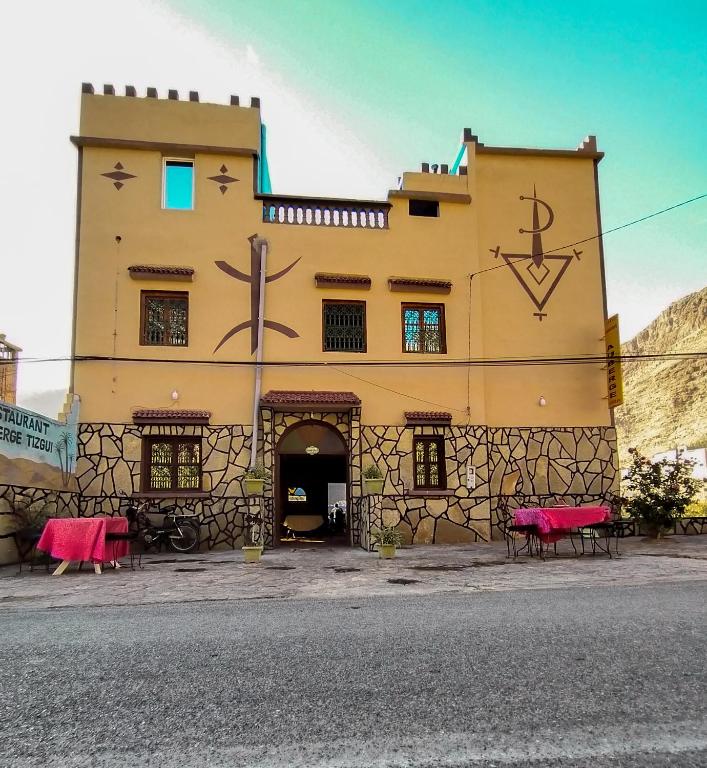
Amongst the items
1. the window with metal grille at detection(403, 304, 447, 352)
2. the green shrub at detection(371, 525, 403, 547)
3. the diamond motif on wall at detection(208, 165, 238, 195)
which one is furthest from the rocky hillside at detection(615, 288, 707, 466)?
the diamond motif on wall at detection(208, 165, 238, 195)

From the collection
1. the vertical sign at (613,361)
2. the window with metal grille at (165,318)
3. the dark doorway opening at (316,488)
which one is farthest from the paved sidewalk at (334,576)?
the dark doorway opening at (316,488)

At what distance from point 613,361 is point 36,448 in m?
13.3

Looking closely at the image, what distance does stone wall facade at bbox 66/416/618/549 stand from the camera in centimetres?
1477

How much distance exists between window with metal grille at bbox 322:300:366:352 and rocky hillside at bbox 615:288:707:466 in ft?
119

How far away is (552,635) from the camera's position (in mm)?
4828

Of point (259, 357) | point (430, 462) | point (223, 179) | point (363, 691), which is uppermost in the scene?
point (223, 179)

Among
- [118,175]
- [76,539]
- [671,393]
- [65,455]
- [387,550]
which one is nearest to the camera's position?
[76,539]

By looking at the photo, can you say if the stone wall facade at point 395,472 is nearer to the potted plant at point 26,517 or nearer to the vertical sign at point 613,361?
the vertical sign at point 613,361

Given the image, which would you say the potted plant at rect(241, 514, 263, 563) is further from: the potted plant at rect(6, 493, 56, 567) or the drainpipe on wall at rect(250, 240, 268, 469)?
the potted plant at rect(6, 493, 56, 567)

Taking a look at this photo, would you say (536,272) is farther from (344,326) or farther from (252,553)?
(252,553)

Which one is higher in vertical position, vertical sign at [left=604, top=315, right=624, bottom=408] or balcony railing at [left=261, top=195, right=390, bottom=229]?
balcony railing at [left=261, top=195, right=390, bottom=229]

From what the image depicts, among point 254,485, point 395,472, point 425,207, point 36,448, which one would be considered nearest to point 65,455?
point 36,448

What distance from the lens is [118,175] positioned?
619 inches

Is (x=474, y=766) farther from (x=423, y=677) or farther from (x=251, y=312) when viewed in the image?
(x=251, y=312)
